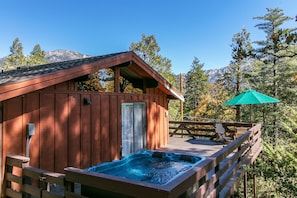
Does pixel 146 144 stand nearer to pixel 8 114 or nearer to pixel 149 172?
pixel 149 172

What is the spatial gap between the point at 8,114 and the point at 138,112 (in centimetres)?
428

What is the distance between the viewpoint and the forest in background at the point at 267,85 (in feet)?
14.0

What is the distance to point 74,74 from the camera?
4.72 meters

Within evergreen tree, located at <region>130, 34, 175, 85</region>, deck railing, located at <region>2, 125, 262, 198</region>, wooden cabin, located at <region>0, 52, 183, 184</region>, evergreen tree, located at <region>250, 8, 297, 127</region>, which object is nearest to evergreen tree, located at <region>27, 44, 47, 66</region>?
evergreen tree, located at <region>130, 34, 175, 85</region>

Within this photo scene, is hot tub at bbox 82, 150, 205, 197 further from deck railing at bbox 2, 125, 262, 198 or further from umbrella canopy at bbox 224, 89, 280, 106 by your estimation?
umbrella canopy at bbox 224, 89, 280, 106

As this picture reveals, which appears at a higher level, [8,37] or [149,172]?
[8,37]

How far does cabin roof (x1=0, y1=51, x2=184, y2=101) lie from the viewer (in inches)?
145

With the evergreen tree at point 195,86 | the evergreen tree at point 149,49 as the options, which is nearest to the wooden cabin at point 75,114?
the evergreen tree at point 149,49

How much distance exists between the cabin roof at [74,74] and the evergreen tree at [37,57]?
22269 millimetres

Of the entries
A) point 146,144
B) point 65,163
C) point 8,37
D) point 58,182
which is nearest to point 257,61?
point 146,144

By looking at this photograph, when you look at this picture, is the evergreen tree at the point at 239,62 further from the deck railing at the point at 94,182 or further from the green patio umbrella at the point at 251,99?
the deck railing at the point at 94,182

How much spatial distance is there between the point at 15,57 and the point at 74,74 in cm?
2827

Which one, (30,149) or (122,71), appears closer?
(30,149)

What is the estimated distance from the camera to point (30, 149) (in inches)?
169
